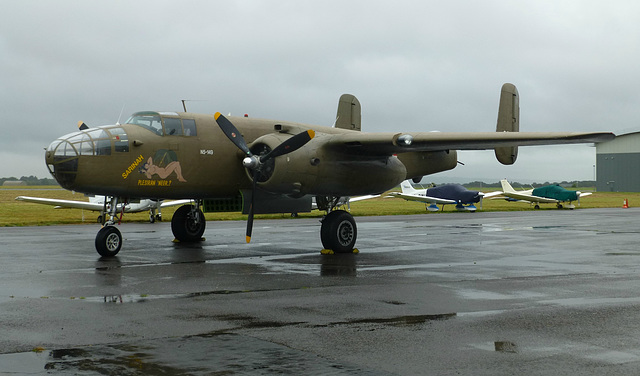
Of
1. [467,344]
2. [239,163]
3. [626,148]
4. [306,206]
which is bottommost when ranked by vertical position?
[467,344]

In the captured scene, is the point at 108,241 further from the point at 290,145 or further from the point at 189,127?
the point at 290,145

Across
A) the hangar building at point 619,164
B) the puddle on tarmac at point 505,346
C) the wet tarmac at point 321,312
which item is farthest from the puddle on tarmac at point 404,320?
the hangar building at point 619,164

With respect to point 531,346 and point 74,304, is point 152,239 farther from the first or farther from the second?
point 531,346

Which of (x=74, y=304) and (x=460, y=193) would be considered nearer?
(x=74, y=304)

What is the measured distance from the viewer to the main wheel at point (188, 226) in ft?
74.2

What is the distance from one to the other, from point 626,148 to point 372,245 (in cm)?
8794

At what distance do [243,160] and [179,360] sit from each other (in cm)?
1234

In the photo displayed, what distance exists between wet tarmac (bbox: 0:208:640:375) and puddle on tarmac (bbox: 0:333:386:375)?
2cm

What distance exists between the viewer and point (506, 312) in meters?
9.55

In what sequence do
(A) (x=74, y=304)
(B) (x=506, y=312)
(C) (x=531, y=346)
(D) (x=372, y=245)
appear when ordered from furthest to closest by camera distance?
(D) (x=372, y=245), (A) (x=74, y=304), (B) (x=506, y=312), (C) (x=531, y=346)

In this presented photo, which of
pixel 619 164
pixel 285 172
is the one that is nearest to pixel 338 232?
pixel 285 172

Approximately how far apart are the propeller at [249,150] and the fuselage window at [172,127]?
1.27 metres

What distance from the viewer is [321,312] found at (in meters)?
9.58

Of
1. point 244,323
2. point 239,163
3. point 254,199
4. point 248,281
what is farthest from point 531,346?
point 239,163
